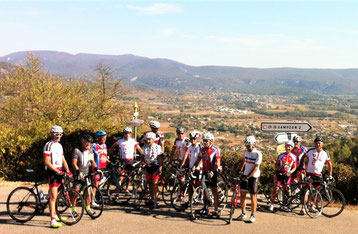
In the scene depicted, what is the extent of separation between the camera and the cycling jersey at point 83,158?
25.3 ft

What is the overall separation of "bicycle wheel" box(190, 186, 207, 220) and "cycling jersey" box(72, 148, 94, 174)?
8.43 feet

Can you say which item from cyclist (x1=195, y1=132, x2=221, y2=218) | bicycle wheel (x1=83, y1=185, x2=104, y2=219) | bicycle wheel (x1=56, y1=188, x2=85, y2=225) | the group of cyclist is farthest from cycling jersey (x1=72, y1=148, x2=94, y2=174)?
cyclist (x1=195, y1=132, x2=221, y2=218)

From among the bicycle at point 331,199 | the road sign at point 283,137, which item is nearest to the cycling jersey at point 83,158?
the road sign at point 283,137

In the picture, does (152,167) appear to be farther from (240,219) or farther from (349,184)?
(349,184)

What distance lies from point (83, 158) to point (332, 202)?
254 inches

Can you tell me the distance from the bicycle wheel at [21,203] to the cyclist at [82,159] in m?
0.99

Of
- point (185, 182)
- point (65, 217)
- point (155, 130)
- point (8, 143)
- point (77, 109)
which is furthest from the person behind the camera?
point (77, 109)

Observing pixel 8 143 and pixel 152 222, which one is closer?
pixel 152 222

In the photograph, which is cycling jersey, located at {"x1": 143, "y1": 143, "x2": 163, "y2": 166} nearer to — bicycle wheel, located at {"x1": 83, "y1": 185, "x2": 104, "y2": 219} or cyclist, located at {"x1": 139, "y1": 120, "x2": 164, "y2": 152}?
cyclist, located at {"x1": 139, "y1": 120, "x2": 164, "y2": 152}

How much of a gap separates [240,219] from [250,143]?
1.83 metres

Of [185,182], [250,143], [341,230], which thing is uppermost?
[250,143]

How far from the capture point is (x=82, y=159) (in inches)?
305

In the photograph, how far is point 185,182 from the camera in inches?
336

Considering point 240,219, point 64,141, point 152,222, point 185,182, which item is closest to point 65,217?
point 152,222
